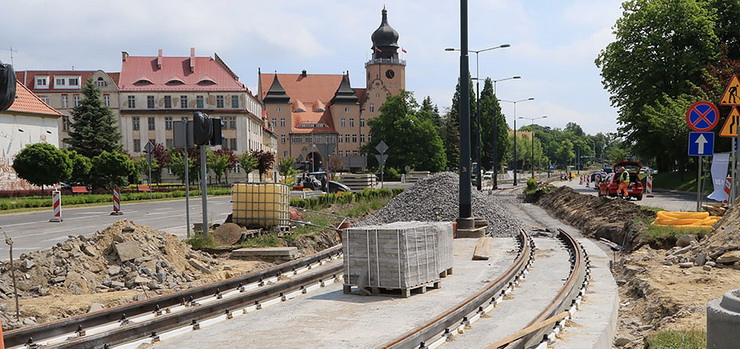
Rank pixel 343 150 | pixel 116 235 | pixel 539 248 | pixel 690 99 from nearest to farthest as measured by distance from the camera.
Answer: pixel 116 235, pixel 539 248, pixel 690 99, pixel 343 150

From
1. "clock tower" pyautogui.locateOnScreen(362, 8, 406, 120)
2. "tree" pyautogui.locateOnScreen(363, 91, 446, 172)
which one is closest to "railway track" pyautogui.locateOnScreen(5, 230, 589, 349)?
"tree" pyautogui.locateOnScreen(363, 91, 446, 172)

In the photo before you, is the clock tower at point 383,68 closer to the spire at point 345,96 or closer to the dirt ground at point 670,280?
the spire at point 345,96

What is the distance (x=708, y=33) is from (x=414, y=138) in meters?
53.0

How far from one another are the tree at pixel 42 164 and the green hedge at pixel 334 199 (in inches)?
815

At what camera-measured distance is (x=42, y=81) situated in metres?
84.9

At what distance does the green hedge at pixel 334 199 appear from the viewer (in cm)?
2499

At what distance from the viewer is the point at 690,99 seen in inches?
1689

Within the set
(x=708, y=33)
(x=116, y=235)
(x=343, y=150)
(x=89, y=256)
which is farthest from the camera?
(x=343, y=150)

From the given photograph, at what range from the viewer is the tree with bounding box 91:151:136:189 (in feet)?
155

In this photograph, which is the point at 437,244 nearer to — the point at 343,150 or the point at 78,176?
the point at 78,176

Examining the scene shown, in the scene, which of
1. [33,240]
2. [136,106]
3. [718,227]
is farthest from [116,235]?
[136,106]

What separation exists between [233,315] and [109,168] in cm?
4234

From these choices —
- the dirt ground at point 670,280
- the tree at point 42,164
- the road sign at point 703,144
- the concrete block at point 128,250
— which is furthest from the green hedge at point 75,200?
the road sign at point 703,144

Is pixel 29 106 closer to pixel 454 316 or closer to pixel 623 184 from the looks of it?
pixel 623 184
